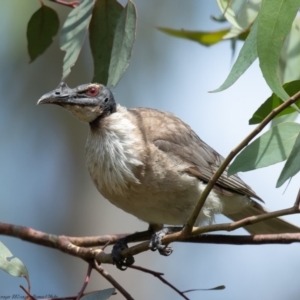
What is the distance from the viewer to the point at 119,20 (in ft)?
9.52

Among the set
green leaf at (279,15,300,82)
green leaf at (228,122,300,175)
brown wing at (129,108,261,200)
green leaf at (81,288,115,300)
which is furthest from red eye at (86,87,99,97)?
green leaf at (228,122,300,175)

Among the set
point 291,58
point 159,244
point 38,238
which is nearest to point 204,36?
point 291,58

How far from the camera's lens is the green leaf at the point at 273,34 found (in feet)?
7.03

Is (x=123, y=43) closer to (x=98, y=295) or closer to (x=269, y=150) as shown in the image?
(x=269, y=150)

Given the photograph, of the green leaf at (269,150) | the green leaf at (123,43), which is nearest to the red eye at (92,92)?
the green leaf at (123,43)

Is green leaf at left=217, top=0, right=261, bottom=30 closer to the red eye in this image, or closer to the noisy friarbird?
the noisy friarbird

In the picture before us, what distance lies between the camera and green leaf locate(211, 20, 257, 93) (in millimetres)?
2324

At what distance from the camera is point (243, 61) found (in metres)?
2.36

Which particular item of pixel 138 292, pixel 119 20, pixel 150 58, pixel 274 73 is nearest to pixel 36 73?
pixel 150 58

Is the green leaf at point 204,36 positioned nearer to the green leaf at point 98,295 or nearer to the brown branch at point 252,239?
the brown branch at point 252,239

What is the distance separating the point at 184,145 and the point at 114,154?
49cm

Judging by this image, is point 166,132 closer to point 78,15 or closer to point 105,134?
point 105,134

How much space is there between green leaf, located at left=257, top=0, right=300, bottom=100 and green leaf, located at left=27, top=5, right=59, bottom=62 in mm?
1546

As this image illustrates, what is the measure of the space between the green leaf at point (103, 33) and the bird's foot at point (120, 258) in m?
0.79
